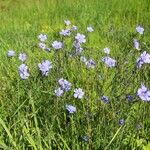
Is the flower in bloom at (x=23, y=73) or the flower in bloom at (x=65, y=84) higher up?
the flower in bloom at (x=23, y=73)

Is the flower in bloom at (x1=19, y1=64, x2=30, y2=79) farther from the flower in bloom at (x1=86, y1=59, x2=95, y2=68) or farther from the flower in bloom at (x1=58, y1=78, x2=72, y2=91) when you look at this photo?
the flower in bloom at (x1=86, y1=59, x2=95, y2=68)

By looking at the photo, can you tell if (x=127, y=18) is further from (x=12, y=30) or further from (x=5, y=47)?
(x=5, y=47)

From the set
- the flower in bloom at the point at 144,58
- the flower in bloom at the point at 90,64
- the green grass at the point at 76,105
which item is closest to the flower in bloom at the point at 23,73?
the green grass at the point at 76,105

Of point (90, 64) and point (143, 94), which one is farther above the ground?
point (90, 64)

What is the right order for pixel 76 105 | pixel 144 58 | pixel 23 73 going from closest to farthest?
pixel 144 58
pixel 23 73
pixel 76 105

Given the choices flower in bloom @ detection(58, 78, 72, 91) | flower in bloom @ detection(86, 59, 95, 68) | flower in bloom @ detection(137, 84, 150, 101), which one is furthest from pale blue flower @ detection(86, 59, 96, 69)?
flower in bloom @ detection(137, 84, 150, 101)

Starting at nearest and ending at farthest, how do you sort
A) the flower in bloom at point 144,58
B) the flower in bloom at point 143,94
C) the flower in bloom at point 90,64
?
1. the flower in bloom at point 143,94
2. the flower in bloom at point 144,58
3. the flower in bloom at point 90,64

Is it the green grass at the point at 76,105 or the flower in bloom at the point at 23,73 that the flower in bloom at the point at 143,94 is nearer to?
the green grass at the point at 76,105

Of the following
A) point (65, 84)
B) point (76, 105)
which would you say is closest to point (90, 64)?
point (76, 105)

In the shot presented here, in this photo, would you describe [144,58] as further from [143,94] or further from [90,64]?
[90,64]

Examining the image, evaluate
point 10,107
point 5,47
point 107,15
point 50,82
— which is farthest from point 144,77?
point 107,15

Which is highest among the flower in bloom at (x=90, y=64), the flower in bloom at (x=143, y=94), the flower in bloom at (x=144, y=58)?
the flower in bloom at (x=90, y=64)
